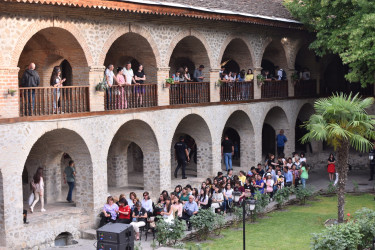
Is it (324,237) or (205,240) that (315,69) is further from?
(324,237)

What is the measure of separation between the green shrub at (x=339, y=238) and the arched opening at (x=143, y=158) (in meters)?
8.42

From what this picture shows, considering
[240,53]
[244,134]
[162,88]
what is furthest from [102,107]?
[244,134]

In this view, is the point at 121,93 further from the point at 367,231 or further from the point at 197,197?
the point at 367,231

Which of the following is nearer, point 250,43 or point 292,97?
point 250,43

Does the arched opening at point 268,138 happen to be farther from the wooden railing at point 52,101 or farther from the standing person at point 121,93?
the wooden railing at point 52,101

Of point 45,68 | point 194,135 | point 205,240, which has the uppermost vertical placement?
point 45,68

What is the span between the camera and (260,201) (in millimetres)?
20000

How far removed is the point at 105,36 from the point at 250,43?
8.66 meters

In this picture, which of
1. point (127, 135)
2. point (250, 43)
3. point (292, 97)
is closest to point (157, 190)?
point (127, 135)

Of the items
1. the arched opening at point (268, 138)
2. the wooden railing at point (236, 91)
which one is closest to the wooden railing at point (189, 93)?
the wooden railing at point (236, 91)

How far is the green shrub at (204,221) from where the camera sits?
1750cm

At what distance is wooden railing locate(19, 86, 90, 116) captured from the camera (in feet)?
55.8

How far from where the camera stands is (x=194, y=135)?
81.0 feet

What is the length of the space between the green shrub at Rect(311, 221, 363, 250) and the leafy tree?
9.54m
